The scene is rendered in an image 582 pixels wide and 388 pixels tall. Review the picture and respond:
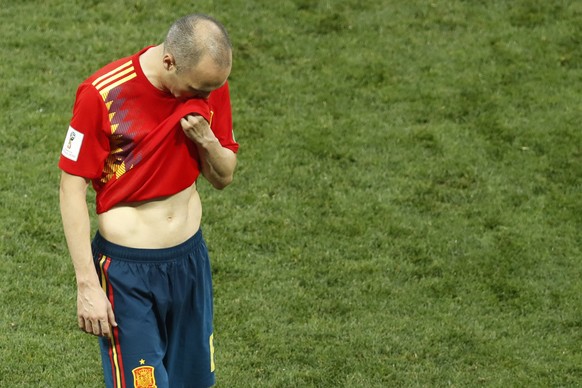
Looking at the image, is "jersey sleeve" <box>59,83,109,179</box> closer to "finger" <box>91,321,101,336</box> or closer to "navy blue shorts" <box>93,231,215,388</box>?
"navy blue shorts" <box>93,231,215,388</box>

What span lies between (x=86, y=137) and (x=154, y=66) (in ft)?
1.28

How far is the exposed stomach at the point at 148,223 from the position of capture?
495cm

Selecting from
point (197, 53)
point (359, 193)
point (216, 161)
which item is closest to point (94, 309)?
point (216, 161)

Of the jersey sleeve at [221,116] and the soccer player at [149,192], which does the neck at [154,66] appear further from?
the jersey sleeve at [221,116]

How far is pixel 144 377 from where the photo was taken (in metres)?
5.03

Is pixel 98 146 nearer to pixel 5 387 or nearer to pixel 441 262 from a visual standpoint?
pixel 5 387

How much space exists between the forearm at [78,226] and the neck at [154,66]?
1.65ft

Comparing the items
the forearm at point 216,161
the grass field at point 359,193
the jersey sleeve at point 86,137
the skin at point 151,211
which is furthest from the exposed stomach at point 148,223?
the grass field at point 359,193

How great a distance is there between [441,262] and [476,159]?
1.47m

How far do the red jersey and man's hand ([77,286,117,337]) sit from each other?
1.19ft

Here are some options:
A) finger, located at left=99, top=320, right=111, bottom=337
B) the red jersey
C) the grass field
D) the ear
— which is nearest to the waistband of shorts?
the red jersey

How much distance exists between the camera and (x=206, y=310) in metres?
5.29

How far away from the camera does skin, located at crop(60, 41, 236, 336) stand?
4.68 metres

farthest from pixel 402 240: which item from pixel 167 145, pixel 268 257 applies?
pixel 167 145
